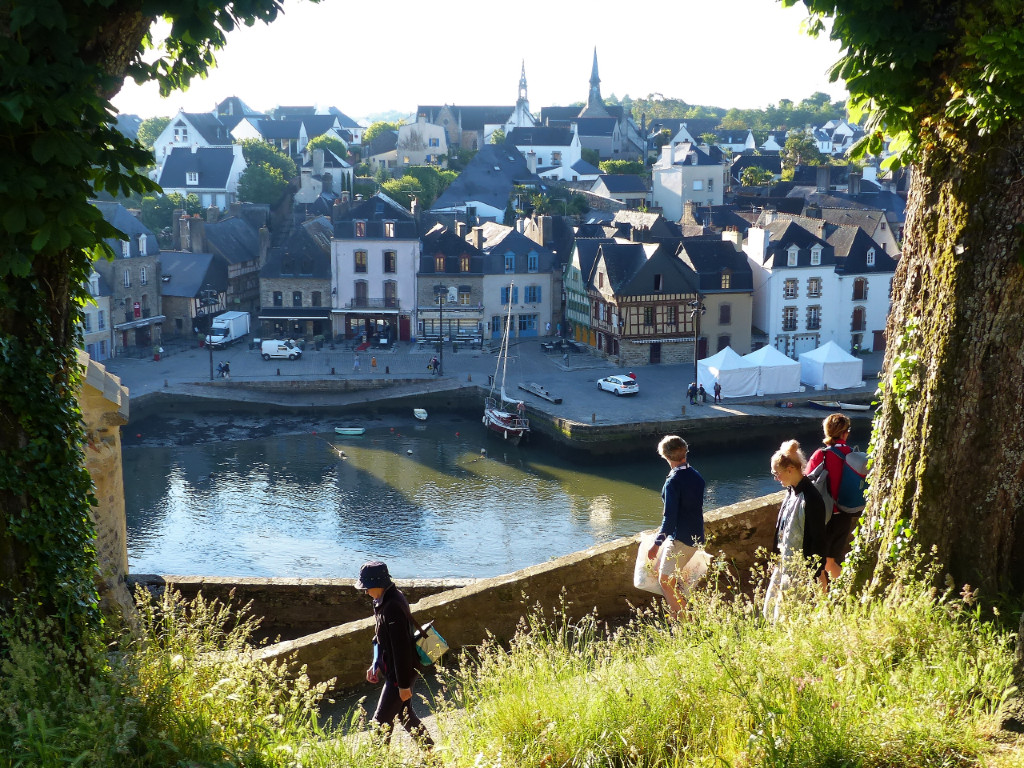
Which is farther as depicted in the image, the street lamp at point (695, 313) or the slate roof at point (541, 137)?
the slate roof at point (541, 137)

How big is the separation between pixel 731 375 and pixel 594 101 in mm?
88503

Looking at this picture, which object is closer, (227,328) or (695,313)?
(695,313)

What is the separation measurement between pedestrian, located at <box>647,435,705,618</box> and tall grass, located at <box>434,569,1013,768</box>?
1.36m

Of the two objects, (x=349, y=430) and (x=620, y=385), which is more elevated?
(x=620, y=385)

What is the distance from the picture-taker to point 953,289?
17.6ft

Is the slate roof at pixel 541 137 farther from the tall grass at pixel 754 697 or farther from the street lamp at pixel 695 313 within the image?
the tall grass at pixel 754 697

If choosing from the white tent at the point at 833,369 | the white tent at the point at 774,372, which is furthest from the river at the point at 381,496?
the white tent at the point at 833,369

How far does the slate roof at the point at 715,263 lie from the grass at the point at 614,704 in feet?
136

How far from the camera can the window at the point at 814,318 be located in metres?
46.1

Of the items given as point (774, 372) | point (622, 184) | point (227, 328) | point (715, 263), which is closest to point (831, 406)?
point (774, 372)

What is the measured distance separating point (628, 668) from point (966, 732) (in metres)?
1.34

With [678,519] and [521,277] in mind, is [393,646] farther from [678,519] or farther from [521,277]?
[521,277]

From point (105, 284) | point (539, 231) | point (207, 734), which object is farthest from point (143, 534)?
point (539, 231)

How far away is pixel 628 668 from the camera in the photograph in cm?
468
